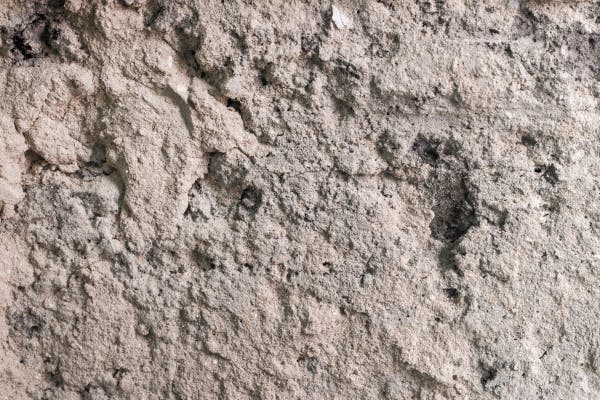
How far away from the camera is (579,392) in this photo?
1.02m

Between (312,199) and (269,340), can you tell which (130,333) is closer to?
(269,340)

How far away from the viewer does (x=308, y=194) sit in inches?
40.8

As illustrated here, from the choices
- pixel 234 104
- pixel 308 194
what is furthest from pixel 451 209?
pixel 234 104

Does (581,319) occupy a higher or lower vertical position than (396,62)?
lower

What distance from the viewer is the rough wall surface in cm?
101

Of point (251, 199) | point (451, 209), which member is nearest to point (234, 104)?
point (251, 199)

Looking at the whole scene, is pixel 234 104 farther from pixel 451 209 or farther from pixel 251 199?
pixel 451 209

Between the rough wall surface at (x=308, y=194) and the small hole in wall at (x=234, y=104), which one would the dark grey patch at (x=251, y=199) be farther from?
the small hole in wall at (x=234, y=104)

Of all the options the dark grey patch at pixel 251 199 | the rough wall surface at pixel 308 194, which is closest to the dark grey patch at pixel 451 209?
the rough wall surface at pixel 308 194

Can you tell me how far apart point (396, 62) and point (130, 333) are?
1.88ft

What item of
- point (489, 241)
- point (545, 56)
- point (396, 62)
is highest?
point (545, 56)

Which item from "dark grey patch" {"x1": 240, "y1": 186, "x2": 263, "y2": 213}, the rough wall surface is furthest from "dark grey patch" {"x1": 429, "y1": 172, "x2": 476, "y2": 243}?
"dark grey patch" {"x1": 240, "y1": 186, "x2": 263, "y2": 213}

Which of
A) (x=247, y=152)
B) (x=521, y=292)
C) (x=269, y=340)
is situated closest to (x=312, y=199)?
(x=247, y=152)

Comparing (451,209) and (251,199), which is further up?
(451,209)
